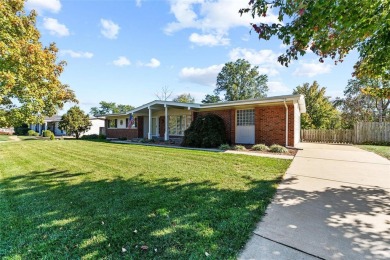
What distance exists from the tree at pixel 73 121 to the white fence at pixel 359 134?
26.1m

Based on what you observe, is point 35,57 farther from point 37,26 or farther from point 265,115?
point 265,115

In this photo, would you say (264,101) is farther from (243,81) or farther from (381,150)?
(243,81)

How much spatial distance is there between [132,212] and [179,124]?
1558cm

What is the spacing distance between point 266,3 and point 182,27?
1080cm

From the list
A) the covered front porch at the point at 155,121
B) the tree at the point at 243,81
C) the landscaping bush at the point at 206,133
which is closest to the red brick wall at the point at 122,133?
the covered front porch at the point at 155,121

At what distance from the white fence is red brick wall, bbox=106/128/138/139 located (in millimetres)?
17061

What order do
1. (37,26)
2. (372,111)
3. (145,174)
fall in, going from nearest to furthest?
(145,174) → (37,26) → (372,111)

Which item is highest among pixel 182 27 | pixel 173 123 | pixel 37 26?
pixel 182 27

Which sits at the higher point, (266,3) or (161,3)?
(161,3)

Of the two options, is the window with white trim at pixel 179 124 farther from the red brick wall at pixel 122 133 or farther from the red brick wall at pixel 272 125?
the red brick wall at pixel 272 125

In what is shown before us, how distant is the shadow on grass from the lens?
98.2 inches

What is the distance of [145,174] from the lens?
6133mm

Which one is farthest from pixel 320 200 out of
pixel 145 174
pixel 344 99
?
pixel 344 99

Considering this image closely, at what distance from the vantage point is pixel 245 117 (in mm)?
13992
